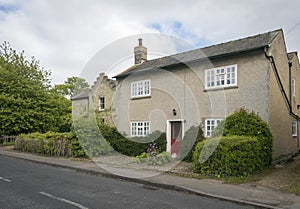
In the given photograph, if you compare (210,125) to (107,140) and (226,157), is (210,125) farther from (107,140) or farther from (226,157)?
(107,140)

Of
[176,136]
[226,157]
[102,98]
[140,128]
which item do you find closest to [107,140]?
[140,128]

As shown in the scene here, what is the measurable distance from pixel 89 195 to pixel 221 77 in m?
10.2

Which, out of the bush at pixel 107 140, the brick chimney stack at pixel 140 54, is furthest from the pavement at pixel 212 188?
the brick chimney stack at pixel 140 54

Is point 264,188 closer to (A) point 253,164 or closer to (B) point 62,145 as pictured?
(A) point 253,164

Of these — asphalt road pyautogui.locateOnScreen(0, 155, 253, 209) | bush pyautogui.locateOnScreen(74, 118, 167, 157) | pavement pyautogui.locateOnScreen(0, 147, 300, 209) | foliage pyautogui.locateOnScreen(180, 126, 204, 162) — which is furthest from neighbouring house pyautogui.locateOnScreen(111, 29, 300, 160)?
asphalt road pyautogui.locateOnScreen(0, 155, 253, 209)

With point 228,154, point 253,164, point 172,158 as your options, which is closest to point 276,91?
point 253,164

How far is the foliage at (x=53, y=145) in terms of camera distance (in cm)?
1716

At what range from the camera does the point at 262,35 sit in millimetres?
15328

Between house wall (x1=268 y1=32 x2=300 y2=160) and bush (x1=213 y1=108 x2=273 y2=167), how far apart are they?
887mm

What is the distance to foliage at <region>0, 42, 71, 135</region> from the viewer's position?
2475 centimetres

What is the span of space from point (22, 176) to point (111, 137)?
344 inches

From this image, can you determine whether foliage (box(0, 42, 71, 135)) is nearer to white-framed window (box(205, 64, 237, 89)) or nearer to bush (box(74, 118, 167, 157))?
bush (box(74, 118, 167, 157))

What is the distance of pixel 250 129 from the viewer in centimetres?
1277

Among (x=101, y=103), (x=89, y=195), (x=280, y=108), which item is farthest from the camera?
(x=101, y=103)
